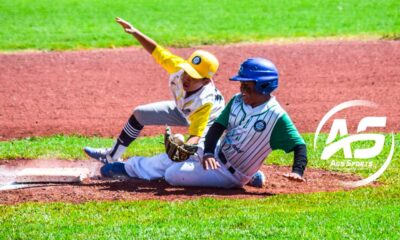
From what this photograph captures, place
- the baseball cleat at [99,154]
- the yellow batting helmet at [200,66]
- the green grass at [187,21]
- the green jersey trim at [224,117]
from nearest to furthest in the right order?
the green jersey trim at [224,117]
the yellow batting helmet at [200,66]
the baseball cleat at [99,154]
the green grass at [187,21]

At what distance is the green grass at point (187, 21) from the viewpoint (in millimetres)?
17938

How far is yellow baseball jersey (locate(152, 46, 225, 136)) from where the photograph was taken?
29.9 feet

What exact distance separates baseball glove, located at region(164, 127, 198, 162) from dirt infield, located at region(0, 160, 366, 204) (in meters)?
0.34

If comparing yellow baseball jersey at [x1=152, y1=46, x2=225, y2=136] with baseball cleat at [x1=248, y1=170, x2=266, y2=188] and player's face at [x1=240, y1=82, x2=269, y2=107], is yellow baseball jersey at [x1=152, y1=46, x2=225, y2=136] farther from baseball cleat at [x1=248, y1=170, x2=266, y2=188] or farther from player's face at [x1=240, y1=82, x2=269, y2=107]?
baseball cleat at [x1=248, y1=170, x2=266, y2=188]

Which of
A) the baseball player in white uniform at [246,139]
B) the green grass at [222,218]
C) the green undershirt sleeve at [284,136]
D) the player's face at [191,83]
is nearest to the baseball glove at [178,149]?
the baseball player in white uniform at [246,139]

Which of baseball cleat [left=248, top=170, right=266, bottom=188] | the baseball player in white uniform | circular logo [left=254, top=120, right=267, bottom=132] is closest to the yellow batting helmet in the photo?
the baseball player in white uniform

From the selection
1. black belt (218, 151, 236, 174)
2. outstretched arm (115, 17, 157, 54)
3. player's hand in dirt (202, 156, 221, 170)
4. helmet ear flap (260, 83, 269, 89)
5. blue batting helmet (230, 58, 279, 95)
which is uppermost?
blue batting helmet (230, 58, 279, 95)

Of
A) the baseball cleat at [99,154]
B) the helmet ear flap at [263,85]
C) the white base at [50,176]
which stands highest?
the helmet ear flap at [263,85]

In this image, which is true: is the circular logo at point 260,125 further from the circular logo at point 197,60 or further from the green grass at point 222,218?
the circular logo at point 197,60

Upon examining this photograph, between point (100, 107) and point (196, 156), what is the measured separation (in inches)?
169

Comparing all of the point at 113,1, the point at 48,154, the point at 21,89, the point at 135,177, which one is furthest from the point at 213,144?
the point at 113,1

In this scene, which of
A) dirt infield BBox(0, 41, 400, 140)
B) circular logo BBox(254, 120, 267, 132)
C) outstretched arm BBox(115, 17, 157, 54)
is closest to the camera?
circular logo BBox(254, 120, 267, 132)

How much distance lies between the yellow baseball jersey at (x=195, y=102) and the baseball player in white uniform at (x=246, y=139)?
0.25 m

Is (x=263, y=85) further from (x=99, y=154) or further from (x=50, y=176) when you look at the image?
(x=50, y=176)
